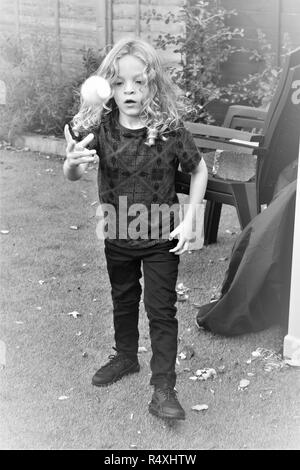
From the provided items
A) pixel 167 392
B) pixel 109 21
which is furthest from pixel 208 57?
pixel 167 392

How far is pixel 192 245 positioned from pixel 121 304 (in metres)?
1.91

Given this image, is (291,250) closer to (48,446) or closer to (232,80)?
(48,446)

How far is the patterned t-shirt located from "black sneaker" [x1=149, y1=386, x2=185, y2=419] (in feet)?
1.92

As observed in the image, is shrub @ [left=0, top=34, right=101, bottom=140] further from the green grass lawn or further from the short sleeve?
the short sleeve

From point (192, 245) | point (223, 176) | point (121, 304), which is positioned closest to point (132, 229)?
point (121, 304)

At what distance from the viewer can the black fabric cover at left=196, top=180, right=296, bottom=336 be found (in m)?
3.76

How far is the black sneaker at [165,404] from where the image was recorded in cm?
316

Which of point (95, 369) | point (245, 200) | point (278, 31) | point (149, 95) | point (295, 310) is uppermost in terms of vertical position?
point (149, 95)

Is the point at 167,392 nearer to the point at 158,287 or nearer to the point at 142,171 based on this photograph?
the point at 158,287

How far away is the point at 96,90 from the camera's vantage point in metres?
3.01

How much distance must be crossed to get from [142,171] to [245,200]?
4.53 feet

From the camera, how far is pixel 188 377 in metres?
3.61

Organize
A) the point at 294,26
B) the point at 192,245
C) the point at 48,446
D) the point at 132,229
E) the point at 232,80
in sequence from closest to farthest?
the point at 48,446, the point at 132,229, the point at 192,245, the point at 294,26, the point at 232,80

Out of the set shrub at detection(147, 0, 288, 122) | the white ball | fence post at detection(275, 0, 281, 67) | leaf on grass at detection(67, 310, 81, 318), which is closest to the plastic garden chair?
leaf on grass at detection(67, 310, 81, 318)
